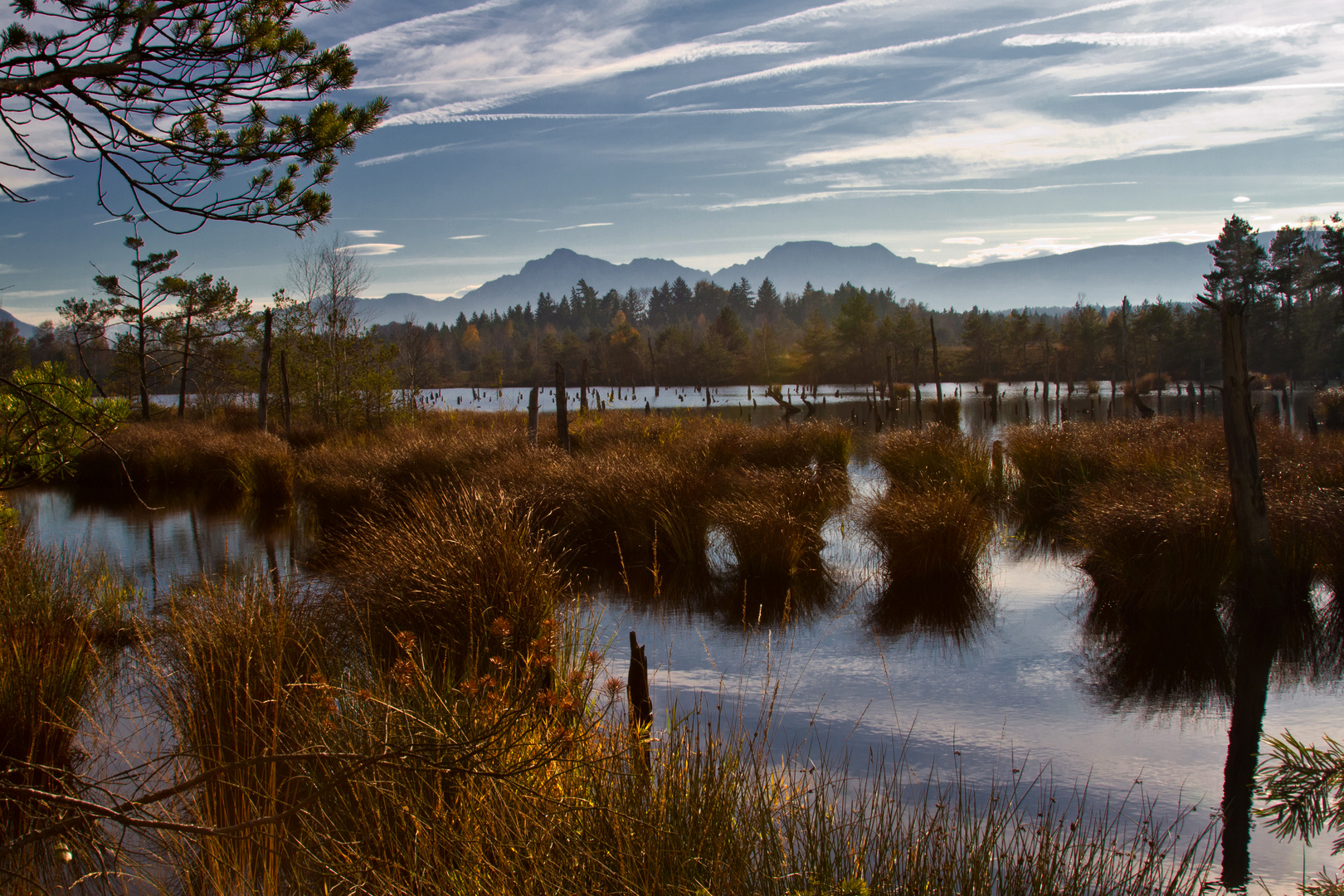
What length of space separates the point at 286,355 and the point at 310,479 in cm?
1285

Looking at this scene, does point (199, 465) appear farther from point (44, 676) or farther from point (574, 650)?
point (574, 650)

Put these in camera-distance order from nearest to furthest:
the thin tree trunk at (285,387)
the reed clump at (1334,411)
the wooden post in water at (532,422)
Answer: the wooden post in water at (532,422) → the thin tree trunk at (285,387) → the reed clump at (1334,411)

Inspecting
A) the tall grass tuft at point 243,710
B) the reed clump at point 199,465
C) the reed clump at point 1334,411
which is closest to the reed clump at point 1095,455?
A: the tall grass tuft at point 243,710

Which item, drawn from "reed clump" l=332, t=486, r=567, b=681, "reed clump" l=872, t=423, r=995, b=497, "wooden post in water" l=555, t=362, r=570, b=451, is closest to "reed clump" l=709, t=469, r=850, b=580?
"reed clump" l=872, t=423, r=995, b=497

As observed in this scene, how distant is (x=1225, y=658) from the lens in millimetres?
7191

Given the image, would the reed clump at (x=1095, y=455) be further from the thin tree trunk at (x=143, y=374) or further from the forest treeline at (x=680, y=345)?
the thin tree trunk at (x=143, y=374)

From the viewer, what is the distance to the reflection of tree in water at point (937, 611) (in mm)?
8375

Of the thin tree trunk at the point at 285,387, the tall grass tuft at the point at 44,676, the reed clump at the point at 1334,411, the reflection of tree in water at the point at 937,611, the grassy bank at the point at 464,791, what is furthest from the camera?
the reed clump at the point at 1334,411

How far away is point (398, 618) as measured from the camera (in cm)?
625

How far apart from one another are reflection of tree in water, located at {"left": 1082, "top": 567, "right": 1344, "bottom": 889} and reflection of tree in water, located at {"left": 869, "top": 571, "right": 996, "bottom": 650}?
1052 millimetres

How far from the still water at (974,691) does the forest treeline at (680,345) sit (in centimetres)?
513

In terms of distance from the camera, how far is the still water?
538cm

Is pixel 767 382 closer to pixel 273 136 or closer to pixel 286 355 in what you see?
pixel 286 355

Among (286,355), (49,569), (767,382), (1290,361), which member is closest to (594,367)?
(767,382)
